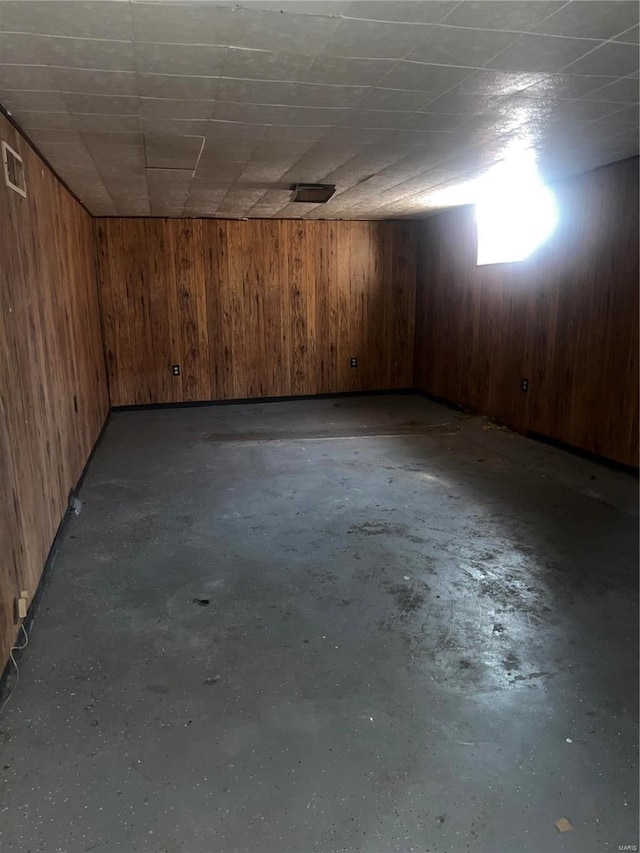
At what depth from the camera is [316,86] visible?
2.39 metres

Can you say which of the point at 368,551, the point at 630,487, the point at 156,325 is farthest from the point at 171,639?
the point at 156,325

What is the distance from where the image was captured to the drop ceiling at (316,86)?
5.93 feet

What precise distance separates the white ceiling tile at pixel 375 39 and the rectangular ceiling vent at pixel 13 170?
1.49 meters

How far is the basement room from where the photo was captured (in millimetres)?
1628

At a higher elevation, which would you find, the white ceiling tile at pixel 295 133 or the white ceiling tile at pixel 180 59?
the white ceiling tile at pixel 295 133

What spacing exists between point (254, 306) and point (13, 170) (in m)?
4.26

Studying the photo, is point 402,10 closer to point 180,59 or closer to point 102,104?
point 180,59

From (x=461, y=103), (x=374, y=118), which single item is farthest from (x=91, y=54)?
(x=461, y=103)

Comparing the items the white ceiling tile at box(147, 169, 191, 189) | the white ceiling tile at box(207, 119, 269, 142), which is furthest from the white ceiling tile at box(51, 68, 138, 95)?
the white ceiling tile at box(147, 169, 191, 189)

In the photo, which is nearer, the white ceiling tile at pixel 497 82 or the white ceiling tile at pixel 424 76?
the white ceiling tile at pixel 424 76

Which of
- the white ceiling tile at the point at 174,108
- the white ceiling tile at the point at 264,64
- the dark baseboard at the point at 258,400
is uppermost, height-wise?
the white ceiling tile at the point at 174,108

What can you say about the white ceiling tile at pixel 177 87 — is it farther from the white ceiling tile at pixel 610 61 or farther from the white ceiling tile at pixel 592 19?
the white ceiling tile at pixel 610 61

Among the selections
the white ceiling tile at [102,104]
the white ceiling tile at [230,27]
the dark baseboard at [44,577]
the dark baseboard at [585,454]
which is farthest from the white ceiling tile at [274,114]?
the dark baseboard at [585,454]

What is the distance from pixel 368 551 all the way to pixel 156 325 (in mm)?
4561
